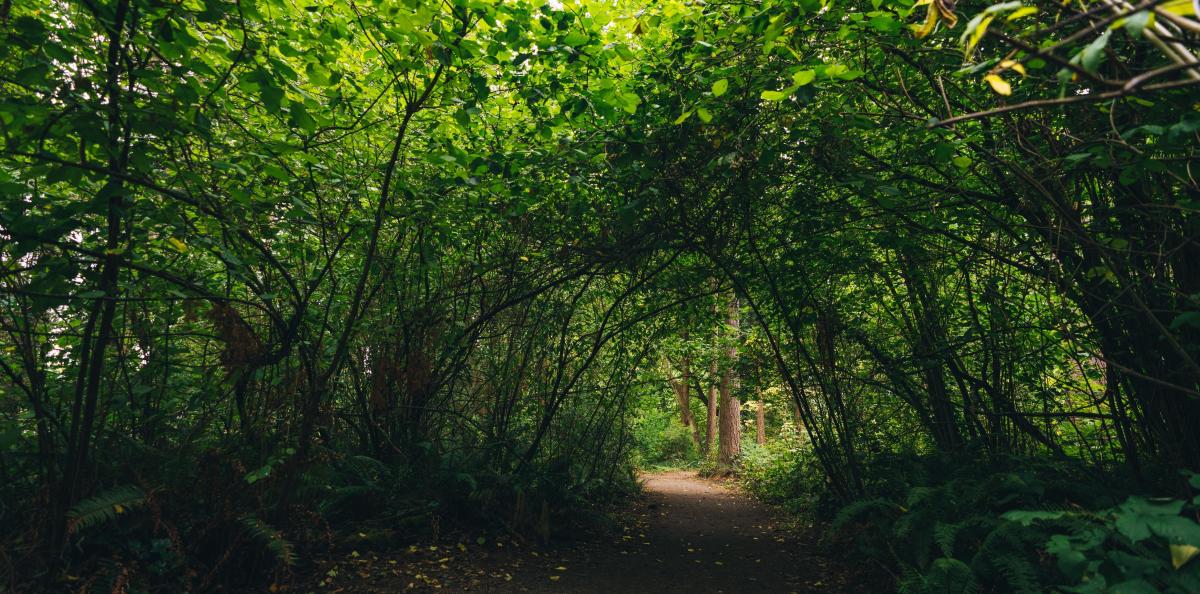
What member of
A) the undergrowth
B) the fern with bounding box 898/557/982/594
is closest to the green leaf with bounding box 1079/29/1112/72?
the undergrowth

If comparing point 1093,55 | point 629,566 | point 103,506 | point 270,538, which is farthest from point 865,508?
point 103,506

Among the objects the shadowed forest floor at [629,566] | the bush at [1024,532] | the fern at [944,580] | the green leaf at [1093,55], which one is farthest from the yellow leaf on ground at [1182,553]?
the shadowed forest floor at [629,566]

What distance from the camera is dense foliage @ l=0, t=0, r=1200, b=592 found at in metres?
2.93

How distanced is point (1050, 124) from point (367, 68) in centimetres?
586

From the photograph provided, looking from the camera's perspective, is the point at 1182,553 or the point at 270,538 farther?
the point at 270,538

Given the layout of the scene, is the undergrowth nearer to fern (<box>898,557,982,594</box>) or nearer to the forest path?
fern (<box>898,557,982,594</box>)

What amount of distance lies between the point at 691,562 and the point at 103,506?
5.25 metres

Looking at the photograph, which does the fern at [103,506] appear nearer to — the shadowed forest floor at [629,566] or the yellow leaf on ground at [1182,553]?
the shadowed forest floor at [629,566]

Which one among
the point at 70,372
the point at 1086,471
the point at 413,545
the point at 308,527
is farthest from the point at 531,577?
the point at 1086,471

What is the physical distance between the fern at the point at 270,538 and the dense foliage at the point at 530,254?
0.05 m

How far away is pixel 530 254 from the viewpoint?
6.20 m

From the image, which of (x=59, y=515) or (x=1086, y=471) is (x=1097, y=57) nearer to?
(x=1086, y=471)

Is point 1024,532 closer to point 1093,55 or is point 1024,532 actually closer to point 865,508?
point 865,508

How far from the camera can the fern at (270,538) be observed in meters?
3.93
